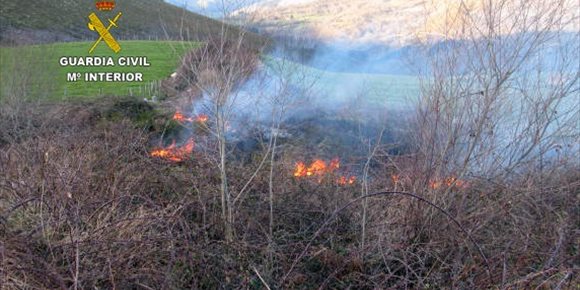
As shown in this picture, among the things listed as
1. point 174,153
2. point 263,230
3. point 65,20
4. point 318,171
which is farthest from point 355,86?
point 65,20

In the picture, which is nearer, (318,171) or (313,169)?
(318,171)

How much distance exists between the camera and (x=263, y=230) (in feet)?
16.3

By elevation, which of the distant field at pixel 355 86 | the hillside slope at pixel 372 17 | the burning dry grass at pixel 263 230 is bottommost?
the burning dry grass at pixel 263 230

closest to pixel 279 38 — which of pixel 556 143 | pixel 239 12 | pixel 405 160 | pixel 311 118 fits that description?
pixel 239 12

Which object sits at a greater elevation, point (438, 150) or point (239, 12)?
point (239, 12)

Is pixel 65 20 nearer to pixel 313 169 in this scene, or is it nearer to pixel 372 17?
pixel 372 17

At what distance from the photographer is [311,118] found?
1238 cm

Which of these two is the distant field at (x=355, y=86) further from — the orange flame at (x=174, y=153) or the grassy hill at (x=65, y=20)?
the grassy hill at (x=65, y=20)

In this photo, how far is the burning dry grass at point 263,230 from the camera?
3.95 meters

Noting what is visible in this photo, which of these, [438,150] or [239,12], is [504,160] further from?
[239,12]

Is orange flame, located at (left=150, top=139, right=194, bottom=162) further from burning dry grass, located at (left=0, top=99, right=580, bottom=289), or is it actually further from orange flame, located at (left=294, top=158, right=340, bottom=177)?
orange flame, located at (left=294, top=158, right=340, bottom=177)

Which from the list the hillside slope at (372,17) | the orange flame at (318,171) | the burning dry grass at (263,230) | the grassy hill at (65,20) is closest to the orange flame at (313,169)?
the orange flame at (318,171)

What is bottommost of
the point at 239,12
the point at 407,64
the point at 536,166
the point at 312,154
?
the point at 312,154

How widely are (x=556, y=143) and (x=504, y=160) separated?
3.53ft
